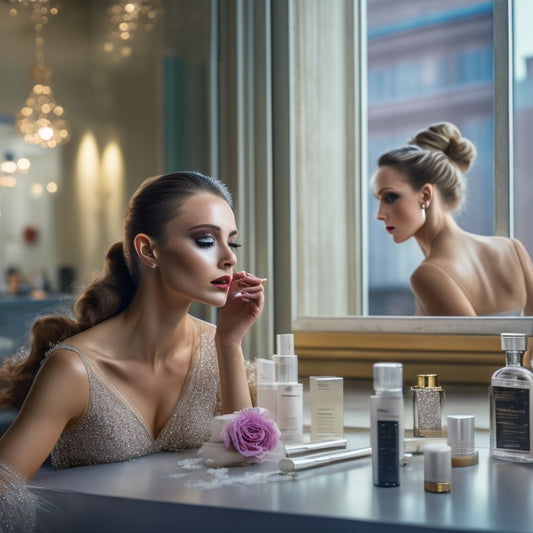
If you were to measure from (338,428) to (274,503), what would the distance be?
38cm

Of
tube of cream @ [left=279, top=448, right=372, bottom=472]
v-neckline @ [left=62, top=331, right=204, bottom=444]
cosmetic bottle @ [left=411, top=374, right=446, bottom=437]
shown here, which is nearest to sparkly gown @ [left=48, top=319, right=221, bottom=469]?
v-neckline @ [left=62, top=331, right=204, bottom=444]

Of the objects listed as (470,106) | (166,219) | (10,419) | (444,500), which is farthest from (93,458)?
(470,106)

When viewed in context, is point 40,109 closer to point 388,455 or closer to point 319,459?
point 319,459

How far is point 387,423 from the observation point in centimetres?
94

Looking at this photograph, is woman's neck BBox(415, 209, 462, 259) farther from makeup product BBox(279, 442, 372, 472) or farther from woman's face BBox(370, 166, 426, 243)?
makeup product BBox(279, 442, 372, 472)

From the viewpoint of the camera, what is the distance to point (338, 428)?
4.05ft

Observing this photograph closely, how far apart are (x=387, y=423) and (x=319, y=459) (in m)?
0.16

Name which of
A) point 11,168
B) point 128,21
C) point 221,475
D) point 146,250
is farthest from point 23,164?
point 221,475

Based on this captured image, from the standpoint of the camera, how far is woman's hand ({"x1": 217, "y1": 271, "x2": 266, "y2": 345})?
1.23 metres

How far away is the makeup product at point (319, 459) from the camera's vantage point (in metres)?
1.01

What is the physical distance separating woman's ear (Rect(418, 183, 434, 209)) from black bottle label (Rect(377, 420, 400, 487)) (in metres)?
0.72

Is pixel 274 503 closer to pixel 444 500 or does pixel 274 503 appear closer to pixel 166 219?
pixel 444 500

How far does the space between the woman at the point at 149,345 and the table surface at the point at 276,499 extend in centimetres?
7

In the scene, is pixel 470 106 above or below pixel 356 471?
above
